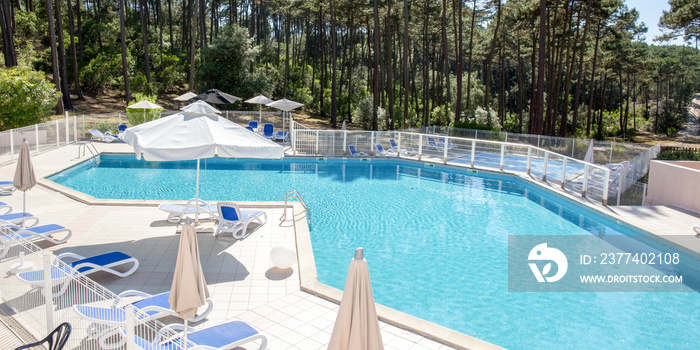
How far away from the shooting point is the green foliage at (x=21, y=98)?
53.4 ft

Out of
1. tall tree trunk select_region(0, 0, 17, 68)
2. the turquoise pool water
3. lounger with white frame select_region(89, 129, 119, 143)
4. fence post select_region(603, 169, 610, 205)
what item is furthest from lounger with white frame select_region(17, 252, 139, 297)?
tall tree trunk select_region(0, 0, 17, 68)

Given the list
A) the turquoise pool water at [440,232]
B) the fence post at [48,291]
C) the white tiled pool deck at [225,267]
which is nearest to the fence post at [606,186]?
the turquoise pool water at [440,232]

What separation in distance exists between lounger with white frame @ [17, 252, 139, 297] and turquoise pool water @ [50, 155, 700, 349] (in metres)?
2.84

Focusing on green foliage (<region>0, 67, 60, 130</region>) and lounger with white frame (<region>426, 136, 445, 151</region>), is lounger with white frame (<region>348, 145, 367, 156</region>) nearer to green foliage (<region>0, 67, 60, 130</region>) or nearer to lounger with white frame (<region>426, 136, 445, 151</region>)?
lounger with white frame (<region>426, 136, 445, 151</region>)

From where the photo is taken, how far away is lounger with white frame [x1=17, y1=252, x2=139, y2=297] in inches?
181

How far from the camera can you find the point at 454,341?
4859 millimetres

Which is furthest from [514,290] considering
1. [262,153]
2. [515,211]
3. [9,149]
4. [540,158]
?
[9,149]

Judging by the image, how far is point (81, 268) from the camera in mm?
5969

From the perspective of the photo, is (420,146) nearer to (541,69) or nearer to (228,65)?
(541,69)

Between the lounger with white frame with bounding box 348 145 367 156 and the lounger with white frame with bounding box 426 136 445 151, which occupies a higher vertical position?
the lounger with white frame with bounding box 426 136 445 151

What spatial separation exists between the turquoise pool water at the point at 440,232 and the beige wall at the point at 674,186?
2.26 metres

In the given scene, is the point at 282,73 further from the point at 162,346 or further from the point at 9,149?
the point at 162,346

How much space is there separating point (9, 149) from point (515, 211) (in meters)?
15.0

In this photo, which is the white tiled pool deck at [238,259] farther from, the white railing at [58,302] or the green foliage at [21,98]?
the green foliage at [21,98]
